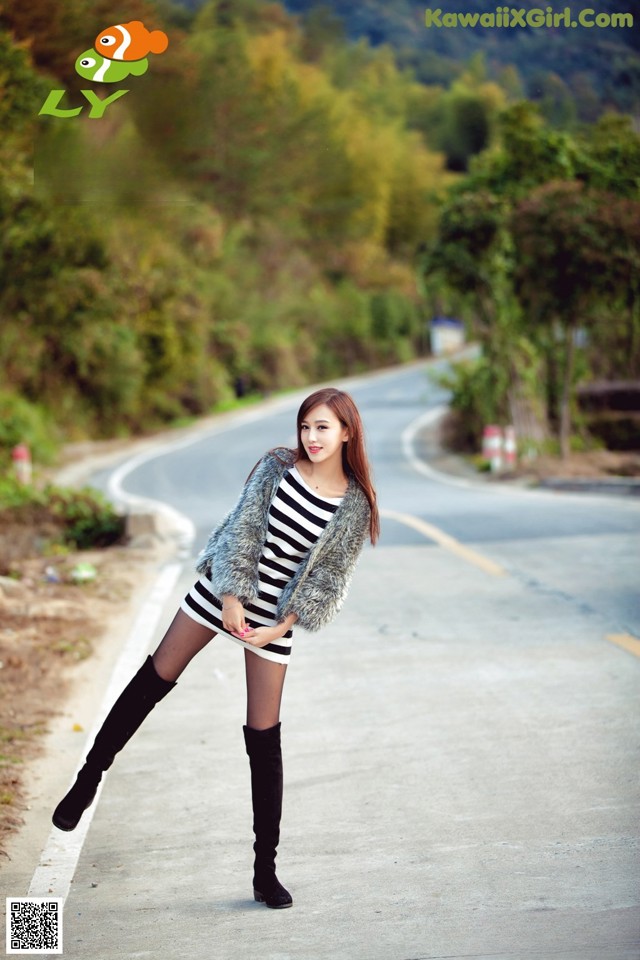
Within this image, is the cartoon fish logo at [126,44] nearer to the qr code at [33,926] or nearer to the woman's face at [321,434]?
the woman's face at [321,434]

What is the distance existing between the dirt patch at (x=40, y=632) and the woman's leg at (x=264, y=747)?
1.24 meters

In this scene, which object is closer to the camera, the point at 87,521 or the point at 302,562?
the point at 302,562

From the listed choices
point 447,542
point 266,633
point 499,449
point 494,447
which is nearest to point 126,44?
point 447,542

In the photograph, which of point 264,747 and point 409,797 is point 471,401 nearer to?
point 409,797

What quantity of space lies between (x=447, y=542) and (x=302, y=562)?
29.6ft

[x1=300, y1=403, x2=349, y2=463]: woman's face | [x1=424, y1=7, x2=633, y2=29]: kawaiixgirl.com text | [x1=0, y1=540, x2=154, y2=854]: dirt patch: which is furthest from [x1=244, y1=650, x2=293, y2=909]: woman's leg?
[x1=424, y1=7, x2=633, y2=29]: kawaiixgirl.com text

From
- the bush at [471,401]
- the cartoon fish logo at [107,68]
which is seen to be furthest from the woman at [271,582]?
the bush at [471,401]

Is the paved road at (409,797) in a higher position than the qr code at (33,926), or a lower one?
lower

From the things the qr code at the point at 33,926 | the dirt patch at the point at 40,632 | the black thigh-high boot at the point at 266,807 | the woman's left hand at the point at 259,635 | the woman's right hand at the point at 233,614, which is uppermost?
the woman's right hand at the point at 233,614

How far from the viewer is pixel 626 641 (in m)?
8.30

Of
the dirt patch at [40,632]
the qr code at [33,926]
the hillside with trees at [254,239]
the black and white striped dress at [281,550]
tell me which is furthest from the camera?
the hillside with trees at [254,239]

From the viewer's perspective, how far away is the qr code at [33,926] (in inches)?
158

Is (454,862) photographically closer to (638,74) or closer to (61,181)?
(61,181)

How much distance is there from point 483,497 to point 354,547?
47.7ft
